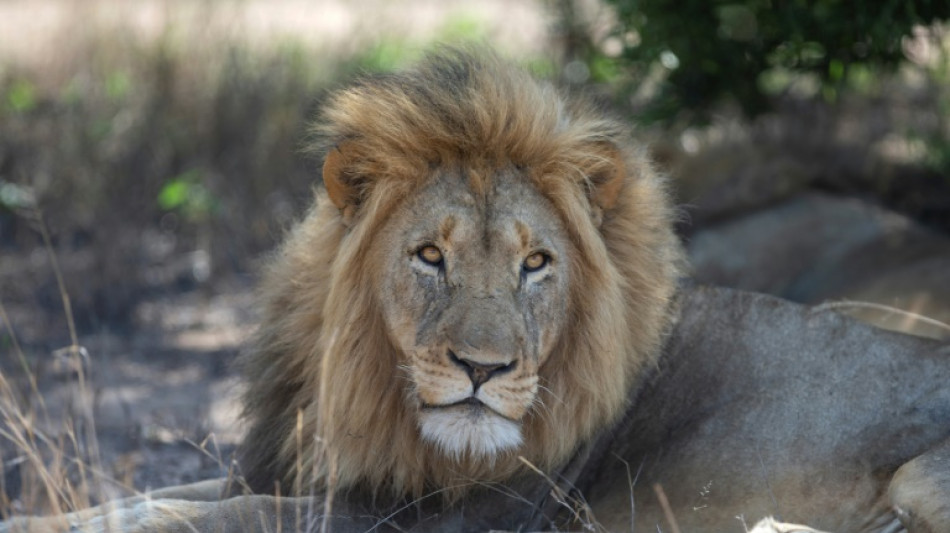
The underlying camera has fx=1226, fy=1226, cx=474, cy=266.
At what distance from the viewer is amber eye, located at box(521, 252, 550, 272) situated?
3426mm

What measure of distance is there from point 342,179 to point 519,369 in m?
0.80

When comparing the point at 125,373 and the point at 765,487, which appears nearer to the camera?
the point at 765,487

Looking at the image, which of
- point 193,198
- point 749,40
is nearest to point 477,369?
point 749,40

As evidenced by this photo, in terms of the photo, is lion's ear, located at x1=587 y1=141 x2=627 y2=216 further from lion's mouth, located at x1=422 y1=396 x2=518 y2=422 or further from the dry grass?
the dry grass

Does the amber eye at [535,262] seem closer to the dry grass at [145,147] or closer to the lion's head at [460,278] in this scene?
the lion's head at [460,278]

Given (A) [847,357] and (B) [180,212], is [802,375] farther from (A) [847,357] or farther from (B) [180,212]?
(B) [180,212]

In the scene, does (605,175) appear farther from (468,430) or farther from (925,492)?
(925,492)

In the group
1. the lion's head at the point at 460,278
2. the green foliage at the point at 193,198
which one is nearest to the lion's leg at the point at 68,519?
the lion's head at the point at 460,278

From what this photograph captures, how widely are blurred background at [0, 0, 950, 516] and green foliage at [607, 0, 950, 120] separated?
14 millimetres

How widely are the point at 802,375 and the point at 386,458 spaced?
133 cm

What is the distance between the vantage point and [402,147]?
3.52m

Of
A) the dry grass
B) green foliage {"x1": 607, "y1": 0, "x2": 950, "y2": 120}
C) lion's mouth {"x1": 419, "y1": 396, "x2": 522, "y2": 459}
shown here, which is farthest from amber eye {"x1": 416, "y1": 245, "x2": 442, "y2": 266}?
the dry grass

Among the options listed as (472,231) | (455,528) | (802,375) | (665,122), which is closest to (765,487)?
(802,375)

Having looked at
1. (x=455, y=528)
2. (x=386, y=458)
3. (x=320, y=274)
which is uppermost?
→ (x=320, y=274)
